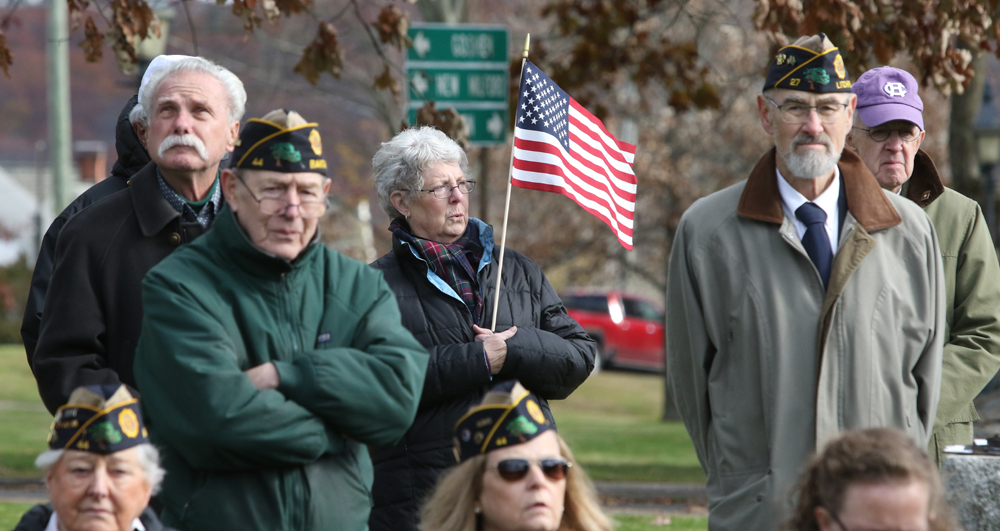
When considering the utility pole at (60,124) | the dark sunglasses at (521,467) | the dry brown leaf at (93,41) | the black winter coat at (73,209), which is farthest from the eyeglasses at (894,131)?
the utility pole at (60,124)

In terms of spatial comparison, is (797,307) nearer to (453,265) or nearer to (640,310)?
(453,265)

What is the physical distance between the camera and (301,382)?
3518 millimetres

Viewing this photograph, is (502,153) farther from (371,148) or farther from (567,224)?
(371,148)

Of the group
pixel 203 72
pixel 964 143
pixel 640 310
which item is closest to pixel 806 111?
pixel 203 72

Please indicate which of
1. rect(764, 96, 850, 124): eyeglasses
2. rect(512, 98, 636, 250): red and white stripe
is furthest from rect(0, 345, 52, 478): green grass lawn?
rect(764, 96, 850, 124): eyeglasses

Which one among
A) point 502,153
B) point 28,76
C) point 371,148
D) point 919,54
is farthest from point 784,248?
point 28,76

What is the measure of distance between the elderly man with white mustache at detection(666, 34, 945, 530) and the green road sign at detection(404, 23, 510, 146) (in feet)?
16.2

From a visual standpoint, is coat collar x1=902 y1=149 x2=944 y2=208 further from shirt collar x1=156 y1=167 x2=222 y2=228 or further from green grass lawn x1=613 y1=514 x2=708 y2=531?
green grass lawn x1=613 y1=514 x2=708 y2=531

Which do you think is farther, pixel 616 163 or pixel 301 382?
pixel 616 163

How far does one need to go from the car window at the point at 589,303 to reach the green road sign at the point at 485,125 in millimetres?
20514

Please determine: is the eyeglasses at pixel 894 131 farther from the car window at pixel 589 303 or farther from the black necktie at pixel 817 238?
the car window at pixel 589 303

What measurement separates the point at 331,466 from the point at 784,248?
5.35 feet

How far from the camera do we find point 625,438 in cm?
1550

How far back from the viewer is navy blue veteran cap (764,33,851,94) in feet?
13.5
